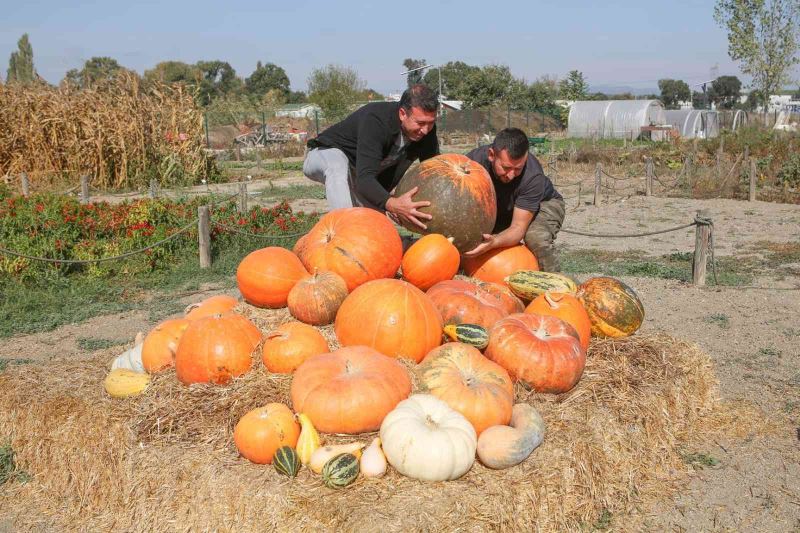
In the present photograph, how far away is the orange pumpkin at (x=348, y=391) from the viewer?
3.06 metres

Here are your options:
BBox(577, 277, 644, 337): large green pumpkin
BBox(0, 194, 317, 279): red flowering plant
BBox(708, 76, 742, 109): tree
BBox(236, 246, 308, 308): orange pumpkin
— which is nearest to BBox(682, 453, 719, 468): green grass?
BBox(577, 277, 644, 337): large green pumpkin

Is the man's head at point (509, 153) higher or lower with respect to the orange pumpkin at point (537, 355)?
higher

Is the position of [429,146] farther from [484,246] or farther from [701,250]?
[701,250]

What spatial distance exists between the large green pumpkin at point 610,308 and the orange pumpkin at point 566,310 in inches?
7.2

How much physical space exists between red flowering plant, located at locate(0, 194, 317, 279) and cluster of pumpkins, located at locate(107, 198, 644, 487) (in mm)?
4738

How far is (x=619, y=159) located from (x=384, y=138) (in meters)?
20.9

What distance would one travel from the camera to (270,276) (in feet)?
13.4

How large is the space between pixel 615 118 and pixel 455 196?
117 ft

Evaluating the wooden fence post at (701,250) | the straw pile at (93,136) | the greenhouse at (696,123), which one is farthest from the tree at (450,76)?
the wooden fence post at (701,250)

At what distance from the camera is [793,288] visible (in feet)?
26.3

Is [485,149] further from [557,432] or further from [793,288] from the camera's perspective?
[793,288]

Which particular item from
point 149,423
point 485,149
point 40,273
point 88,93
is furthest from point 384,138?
point 88,93

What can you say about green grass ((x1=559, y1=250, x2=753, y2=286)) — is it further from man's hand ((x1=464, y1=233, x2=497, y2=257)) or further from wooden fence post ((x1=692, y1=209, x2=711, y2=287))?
man's hand ((x1=464, y1=233, x2=497, y2=257))

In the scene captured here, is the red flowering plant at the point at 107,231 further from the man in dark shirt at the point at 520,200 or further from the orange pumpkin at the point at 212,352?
the orange pumpkin at the point at 212,352
